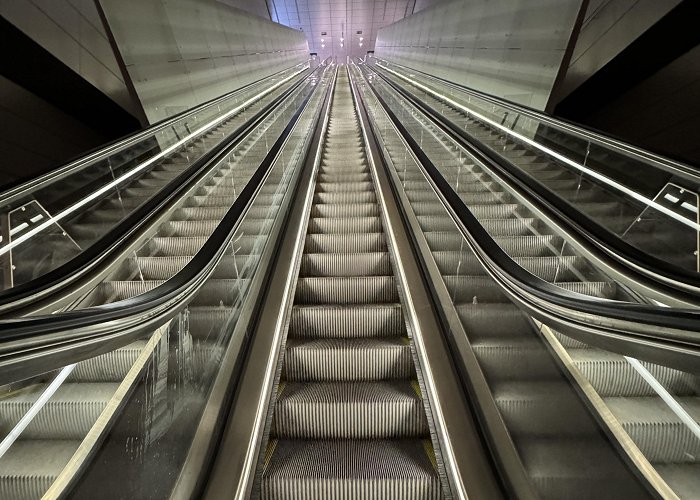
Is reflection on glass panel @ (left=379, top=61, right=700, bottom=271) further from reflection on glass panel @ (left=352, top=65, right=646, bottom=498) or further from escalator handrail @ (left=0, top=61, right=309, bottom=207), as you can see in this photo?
escalator handrail @ (left=0, top=61, right=309, bottom=207)

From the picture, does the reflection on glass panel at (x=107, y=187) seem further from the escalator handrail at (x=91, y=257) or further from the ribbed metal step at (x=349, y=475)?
the ribbed metal step at (x=349, y=475)

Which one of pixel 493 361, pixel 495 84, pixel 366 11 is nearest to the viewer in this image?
pixel 493 361

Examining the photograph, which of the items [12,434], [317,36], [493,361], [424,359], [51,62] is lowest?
[424,359]

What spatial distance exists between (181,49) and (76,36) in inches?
94.6

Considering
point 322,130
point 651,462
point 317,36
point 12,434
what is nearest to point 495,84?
point 322,130

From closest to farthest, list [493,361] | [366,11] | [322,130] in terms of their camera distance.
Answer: [493,361] → [322,130] → [366,11]

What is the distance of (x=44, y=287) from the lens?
1816mm

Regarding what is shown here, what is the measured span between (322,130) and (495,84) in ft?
11.7

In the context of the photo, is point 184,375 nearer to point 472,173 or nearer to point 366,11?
point 472,173

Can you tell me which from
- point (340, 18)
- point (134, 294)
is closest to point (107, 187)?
point (134, 294)

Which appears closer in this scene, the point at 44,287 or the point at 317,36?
the point at 44,287

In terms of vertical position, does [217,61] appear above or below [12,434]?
above

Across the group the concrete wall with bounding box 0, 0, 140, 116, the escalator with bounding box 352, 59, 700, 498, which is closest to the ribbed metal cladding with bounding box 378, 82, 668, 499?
the escalator with bounding box 352, 59, 700, 498

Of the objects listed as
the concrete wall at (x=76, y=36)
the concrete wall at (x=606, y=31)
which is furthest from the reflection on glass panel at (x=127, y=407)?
the concrete wall at (x=606, y=31)
